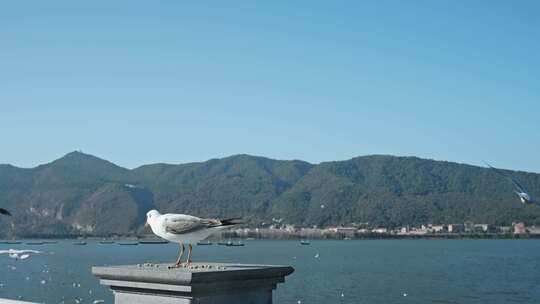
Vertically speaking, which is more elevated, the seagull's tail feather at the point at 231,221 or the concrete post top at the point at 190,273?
the seagull's tail feather at the point at 231,221

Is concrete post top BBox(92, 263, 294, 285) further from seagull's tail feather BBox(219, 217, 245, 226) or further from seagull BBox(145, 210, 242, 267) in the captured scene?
seagull's tail feather BBox(219, 217, 245, 226)

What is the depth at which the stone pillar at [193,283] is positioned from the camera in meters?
4.71

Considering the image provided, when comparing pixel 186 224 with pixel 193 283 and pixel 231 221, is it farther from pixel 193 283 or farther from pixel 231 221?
pixel 193 283

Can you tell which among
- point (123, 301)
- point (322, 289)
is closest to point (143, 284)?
point (123, 301)

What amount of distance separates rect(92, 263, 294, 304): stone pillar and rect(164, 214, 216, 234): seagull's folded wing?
275mm

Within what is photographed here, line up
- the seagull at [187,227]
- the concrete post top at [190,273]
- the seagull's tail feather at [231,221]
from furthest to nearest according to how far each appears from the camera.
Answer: the seagull at [187,227], the seagull's tail feather at [231,221], the concrete post top at [190,273]

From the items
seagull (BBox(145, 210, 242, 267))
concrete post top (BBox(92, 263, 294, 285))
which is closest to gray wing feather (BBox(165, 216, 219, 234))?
seagull (BBox(145, 210, 242, 267))

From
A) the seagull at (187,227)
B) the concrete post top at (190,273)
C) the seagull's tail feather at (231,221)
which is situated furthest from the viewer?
the seagull at (187,227)

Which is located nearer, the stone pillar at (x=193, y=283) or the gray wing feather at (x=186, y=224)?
the stone pillar at (x=193, y=283)

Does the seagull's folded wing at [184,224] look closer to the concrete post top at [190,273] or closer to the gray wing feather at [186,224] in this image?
the gray wing feather at [186,224]

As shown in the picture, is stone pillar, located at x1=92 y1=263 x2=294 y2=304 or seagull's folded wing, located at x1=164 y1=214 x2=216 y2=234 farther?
seagull's folded wing, located at x1=164 y1=214 x2=216 y2=234

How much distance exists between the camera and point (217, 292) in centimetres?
483

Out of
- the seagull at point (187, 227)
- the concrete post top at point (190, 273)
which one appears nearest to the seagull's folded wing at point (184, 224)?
the seagull at point (187, 227)

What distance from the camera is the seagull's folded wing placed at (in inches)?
208
